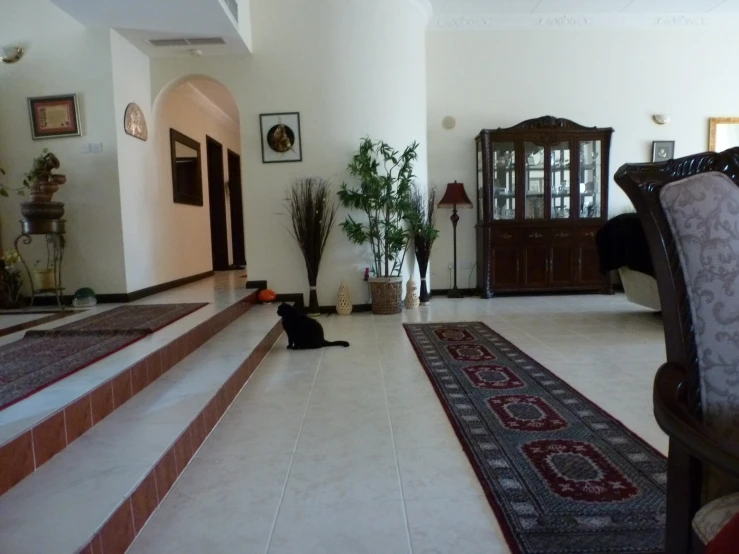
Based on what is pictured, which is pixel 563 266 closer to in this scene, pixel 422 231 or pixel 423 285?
pixel 423 285

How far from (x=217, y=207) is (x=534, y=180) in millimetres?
4723

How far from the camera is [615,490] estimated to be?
60.2 inches

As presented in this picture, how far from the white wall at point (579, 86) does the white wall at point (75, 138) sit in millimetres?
3565

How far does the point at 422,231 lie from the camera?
495 centimetres

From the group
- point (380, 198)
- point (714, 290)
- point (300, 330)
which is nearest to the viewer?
point (714, 290)

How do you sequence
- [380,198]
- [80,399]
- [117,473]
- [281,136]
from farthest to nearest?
[281,136]
[380,198]
[80,399]
[117,473]

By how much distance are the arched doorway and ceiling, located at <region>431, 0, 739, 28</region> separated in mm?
2907

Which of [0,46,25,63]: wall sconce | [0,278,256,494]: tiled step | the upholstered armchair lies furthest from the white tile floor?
[0,46,25,63]: wall sconce

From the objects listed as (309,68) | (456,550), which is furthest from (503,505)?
(309,68)

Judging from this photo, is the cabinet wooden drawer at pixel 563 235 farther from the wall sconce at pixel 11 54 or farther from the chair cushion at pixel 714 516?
the wall sconce at pixel 11 54

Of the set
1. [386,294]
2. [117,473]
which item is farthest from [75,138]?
[117,473]

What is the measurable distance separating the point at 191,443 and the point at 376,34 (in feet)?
14.1

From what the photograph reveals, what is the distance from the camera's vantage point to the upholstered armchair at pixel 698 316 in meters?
0.78

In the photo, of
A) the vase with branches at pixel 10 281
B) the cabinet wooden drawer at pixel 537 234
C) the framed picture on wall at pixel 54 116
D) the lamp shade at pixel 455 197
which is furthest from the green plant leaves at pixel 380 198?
the vase with branches at pixel 10 281
